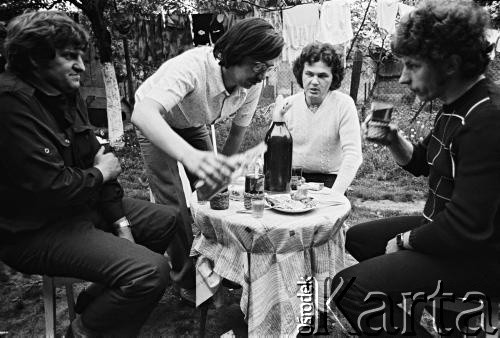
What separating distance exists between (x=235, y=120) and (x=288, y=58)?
5.09 metres

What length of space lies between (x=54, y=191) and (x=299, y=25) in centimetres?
628

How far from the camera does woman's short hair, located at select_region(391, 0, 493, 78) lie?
5.57 feet

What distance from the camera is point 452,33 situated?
1702mm

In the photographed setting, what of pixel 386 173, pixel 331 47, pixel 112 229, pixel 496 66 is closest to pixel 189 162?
pixel 112 229

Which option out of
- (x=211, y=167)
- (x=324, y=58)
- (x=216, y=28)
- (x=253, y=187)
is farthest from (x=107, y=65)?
(x=211, y=167)

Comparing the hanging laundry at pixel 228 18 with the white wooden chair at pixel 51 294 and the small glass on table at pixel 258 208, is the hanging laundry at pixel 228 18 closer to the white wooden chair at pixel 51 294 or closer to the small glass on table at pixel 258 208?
the small glass on table at pixel 258 208

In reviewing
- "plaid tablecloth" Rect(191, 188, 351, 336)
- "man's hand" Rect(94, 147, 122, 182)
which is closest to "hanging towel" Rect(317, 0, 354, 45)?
"plaid tablecloth" Rect(191, 188, 351, 336)

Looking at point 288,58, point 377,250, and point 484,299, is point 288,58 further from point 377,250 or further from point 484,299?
point 484,299

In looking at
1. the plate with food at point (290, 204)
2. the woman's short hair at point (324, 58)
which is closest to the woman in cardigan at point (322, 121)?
the woman's short hair at point (324, 58)

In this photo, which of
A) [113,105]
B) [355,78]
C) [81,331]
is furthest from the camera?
[113,105]

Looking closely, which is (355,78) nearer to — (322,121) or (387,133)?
(322,121)

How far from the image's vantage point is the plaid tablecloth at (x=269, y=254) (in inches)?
79.0

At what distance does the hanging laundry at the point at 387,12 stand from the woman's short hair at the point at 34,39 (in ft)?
20.9

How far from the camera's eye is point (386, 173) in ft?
21.5
